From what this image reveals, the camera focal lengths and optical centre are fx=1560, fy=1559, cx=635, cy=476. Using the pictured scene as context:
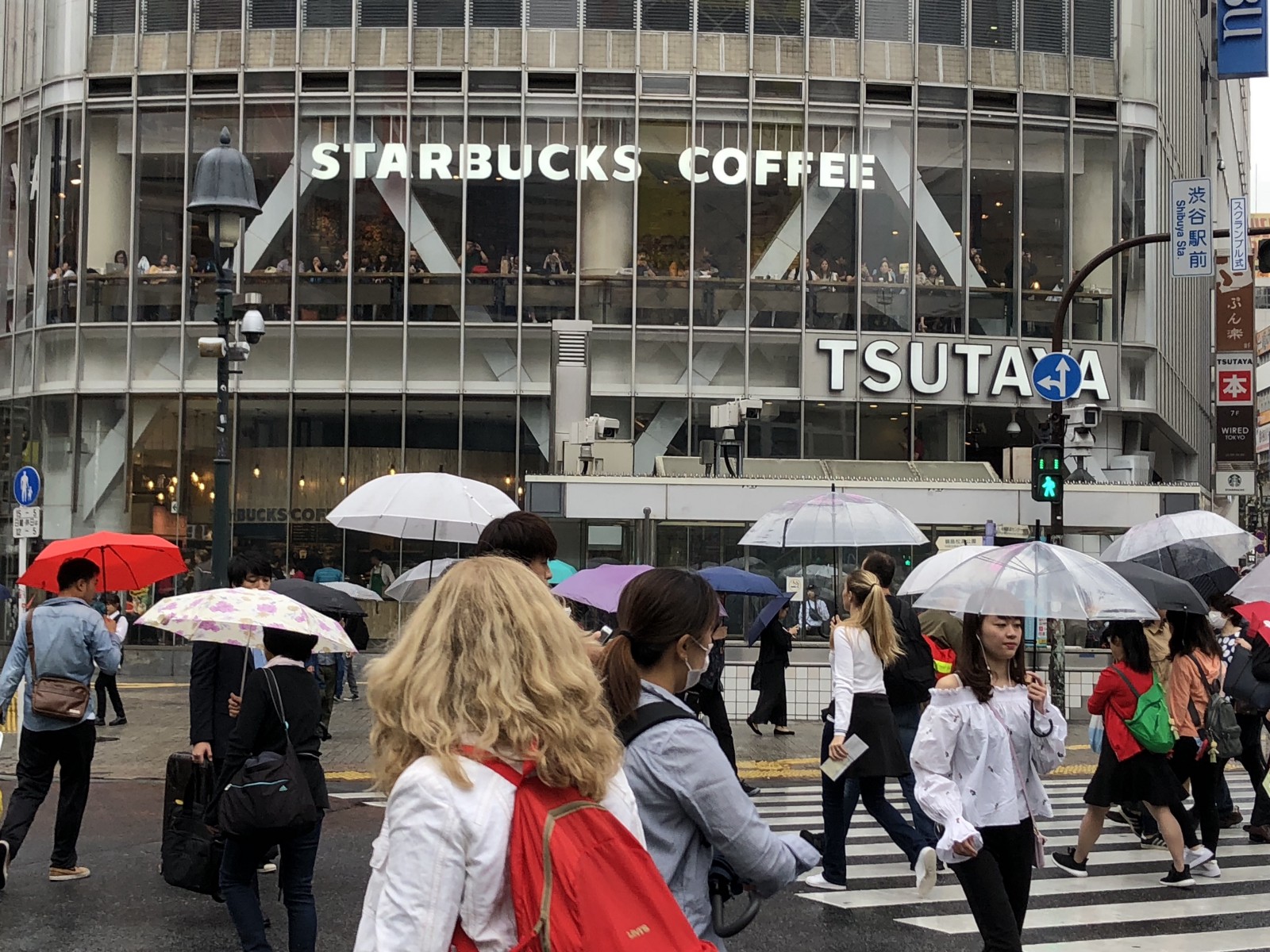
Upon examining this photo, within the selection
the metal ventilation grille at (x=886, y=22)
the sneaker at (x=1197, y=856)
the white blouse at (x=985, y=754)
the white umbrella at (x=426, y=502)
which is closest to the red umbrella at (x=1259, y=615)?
the sneaker at (x=1197, y=856)

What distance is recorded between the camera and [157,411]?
104 feet

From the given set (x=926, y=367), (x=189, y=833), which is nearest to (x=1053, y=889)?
(x=189, y=833)

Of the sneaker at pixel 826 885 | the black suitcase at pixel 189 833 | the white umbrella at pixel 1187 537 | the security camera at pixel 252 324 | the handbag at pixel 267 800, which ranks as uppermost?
the security camera at pixel 252 324

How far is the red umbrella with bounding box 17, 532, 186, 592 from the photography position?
12.9 metres

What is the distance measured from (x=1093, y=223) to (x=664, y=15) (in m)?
9.84

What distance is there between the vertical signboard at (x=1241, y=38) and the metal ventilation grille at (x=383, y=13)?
63.2 feet

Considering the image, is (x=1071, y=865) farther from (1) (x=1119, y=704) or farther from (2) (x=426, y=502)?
(2) (x=426, y=502)

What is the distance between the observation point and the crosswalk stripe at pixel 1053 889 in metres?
9.32

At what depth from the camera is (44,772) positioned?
9422 mm

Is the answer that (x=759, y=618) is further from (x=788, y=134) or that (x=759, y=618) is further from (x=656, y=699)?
(x=788, y=134)

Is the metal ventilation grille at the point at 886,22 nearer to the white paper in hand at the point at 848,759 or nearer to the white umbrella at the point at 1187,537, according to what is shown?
the white umbrella at the point at 1187,537

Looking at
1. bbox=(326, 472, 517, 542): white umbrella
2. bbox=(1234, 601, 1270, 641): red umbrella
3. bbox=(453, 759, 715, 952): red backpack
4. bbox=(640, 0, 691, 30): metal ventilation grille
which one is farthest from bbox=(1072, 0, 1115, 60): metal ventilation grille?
bbox=(453, 759, 715, 952): red backpack

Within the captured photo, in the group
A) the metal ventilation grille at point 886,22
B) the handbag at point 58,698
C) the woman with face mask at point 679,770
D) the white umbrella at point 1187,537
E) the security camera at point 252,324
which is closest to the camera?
the woman with face mask at point 679,770

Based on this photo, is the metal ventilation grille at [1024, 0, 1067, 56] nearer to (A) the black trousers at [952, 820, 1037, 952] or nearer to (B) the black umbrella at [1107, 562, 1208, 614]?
(B) the black umbrella at [1107, 562, 1208, 614]
